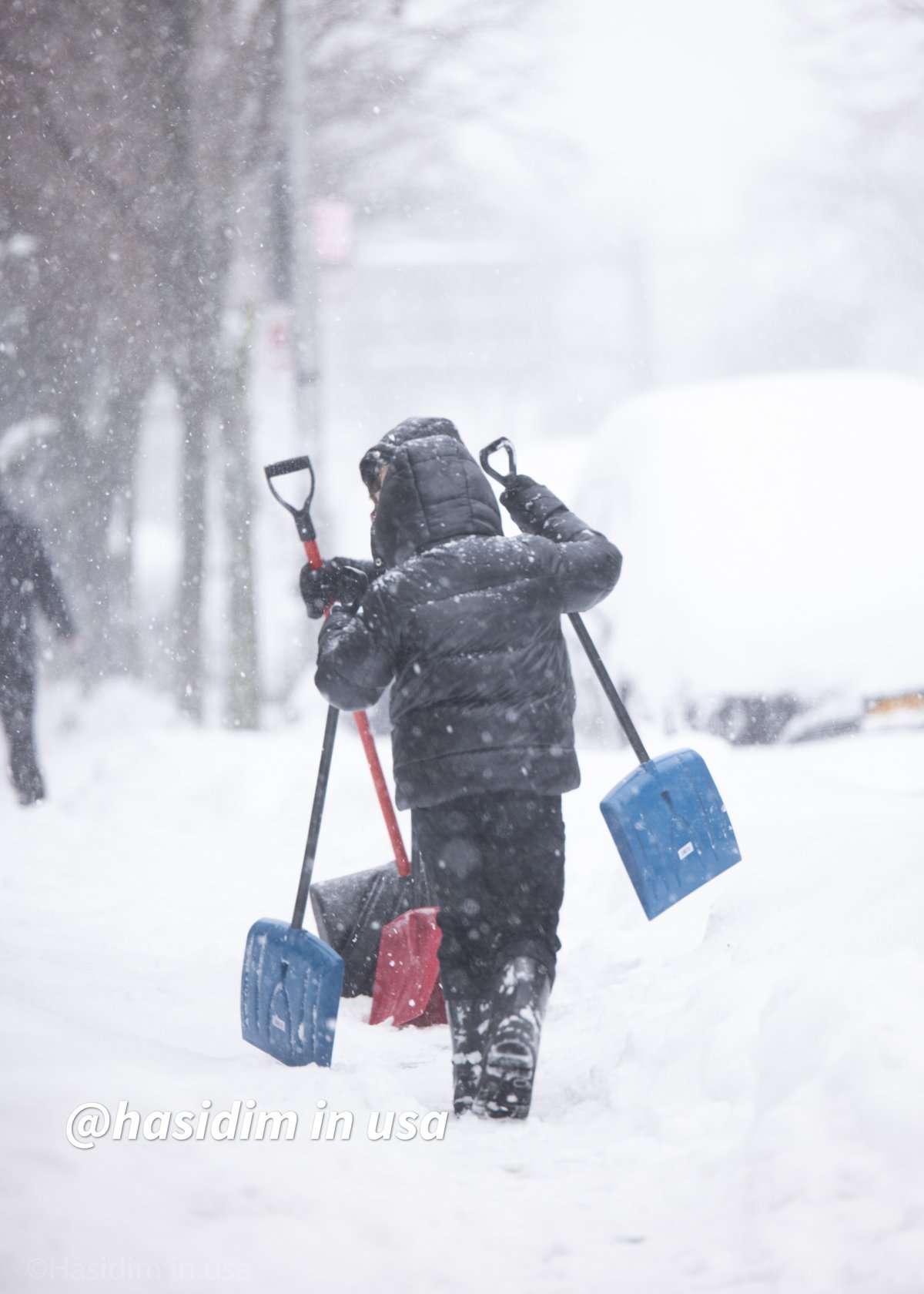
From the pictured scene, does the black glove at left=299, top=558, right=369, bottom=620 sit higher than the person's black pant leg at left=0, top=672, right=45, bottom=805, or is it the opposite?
the black glove at left=299, top=558, right=369, bottom=620

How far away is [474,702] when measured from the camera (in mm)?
2781

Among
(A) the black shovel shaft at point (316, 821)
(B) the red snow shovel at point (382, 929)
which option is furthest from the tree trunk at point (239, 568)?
(A) the black shovel shaft at point (316, 821)

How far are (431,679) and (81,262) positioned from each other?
8084 mm

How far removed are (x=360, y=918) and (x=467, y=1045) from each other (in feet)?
3.43

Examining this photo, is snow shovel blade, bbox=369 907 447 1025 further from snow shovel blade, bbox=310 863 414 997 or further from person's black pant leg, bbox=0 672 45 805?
person's black pant leg, bbox=0 672 45 805

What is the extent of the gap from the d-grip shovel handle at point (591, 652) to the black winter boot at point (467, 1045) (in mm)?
767

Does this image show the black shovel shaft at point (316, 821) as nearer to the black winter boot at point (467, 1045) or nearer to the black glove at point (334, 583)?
the black glove at point (334, 583)

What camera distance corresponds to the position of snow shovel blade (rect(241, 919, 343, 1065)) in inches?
109

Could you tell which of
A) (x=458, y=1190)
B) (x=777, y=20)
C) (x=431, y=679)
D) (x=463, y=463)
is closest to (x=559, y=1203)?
(x=458, y=1190)

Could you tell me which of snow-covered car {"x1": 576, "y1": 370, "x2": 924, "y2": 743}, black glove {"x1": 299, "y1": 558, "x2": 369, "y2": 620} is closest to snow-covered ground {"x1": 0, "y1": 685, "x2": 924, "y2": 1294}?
black glove {"x1": 299, "y1": 558, "x2": 369, "y2": 620}

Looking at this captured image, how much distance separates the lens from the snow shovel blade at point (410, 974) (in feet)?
11.2

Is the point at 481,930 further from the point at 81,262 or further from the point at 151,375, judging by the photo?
the point at 151,375

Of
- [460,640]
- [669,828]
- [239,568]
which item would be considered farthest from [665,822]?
[239,568]

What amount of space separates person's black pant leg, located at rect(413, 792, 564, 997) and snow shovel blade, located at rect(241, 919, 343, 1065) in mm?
280
